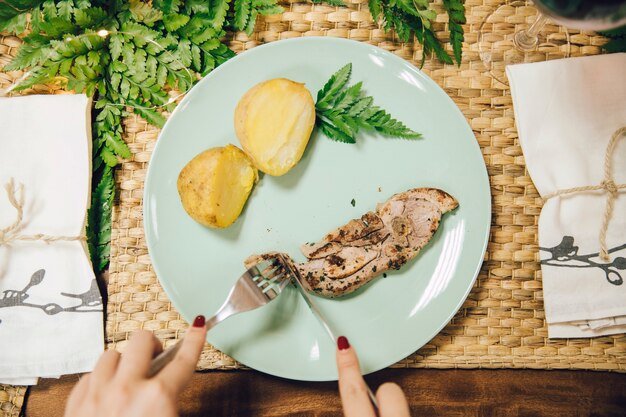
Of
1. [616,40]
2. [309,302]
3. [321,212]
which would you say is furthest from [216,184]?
[616,40]

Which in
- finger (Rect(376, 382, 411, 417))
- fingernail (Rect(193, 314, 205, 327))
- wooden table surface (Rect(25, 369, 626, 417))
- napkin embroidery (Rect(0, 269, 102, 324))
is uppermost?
napkin embroidery (Rect(0, 269, 102, 324))

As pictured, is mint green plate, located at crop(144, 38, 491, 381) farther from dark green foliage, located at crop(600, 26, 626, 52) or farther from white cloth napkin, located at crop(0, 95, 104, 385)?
dark green foliage, located at crop(600, 26, 626, 52)

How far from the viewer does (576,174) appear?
164cm

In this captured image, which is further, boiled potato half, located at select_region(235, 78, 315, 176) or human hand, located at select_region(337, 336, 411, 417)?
boiled potato half, located at select_region(235, 78, 315, 176)

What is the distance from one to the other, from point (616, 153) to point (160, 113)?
1670 mm

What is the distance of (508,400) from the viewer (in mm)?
1680

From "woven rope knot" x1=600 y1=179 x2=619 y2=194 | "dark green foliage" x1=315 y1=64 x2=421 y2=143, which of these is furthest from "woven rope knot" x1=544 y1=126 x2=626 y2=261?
"dark green foliage" x1=315 y1=64 x2=421 y2=143

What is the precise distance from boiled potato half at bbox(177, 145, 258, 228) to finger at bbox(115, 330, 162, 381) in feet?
1.35

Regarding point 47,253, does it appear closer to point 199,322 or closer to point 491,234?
point 199,322

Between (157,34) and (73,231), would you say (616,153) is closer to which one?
(157,34)

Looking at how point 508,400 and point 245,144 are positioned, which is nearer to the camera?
point 245,144

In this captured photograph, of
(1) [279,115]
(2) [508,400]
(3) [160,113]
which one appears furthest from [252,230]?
(2) [508,400]

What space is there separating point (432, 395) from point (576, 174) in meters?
0.96

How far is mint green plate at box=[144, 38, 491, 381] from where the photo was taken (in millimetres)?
1556
